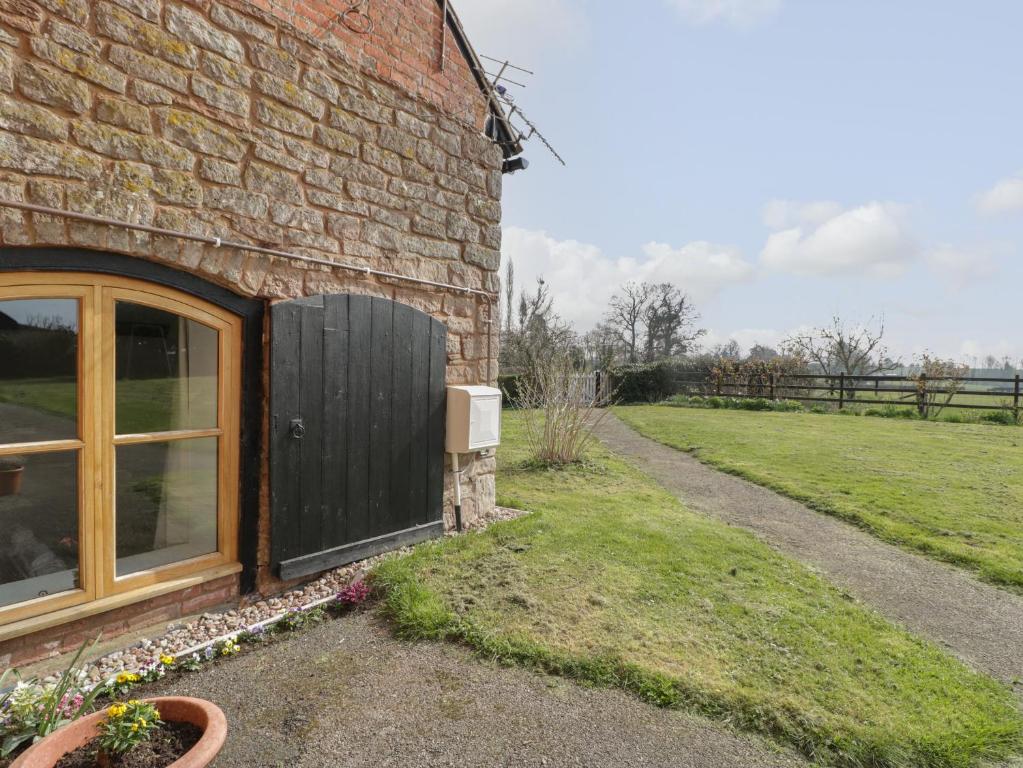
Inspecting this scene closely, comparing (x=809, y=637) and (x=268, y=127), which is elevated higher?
(x=268, y=127)

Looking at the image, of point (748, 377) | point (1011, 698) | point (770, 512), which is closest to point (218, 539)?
point (1011, 698)

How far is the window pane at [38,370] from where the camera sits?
8.09 ft

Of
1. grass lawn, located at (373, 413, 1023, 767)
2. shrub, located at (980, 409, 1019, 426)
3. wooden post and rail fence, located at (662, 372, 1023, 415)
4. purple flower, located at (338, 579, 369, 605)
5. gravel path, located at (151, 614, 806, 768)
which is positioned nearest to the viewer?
gravel path, located at (151, 614, 806, 768)

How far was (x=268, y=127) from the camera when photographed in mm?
3316

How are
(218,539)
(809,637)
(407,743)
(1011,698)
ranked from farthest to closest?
(218,539), (809,637), (1011,698), (407,743)

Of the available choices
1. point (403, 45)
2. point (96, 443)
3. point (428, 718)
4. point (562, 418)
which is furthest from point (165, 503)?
point (562, 418)

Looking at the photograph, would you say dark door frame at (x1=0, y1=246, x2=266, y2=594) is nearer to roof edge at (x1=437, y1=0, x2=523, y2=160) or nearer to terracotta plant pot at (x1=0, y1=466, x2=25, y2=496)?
terracotta plant pot at (x1=0, y1=466, x2=25, y2=496)

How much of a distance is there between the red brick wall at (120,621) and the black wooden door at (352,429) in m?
0.37

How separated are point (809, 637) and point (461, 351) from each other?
3.16m

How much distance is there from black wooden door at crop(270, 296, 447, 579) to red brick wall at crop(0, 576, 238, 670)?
0.37 metres

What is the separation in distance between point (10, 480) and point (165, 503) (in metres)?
0.69

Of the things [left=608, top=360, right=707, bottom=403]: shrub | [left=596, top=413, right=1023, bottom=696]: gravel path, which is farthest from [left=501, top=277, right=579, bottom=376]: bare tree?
[left=596, top=413, right=1023, bottom=696]: gravel path

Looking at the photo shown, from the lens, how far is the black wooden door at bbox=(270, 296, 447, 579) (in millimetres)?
3379

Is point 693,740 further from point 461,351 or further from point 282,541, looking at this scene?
point 461,351
